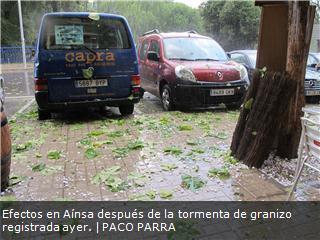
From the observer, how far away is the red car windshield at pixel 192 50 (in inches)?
342

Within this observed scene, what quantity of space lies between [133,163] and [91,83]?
281cm

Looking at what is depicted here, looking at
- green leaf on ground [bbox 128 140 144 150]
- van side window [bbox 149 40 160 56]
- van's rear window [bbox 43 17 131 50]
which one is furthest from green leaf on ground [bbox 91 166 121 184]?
van side window [bbox 149 40 160 56]

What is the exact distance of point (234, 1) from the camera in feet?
102

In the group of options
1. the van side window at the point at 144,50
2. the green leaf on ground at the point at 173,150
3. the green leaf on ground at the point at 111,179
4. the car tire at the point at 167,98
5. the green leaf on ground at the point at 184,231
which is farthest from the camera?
the van side window at the point at 144,50

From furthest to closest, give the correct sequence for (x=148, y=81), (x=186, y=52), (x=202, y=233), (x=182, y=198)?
A: (x=148, y=81), (x=186, y=52), (x=182, y=198), (x=202, y=233)

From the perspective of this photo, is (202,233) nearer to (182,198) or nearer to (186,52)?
(182,198)

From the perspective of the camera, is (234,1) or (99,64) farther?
(234,1)

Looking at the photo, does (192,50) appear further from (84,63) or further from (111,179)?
(111,179)

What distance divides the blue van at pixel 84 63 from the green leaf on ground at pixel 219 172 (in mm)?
3409

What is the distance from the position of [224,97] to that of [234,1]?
25.4 meters

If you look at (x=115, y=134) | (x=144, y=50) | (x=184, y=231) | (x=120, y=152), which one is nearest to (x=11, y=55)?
(x=144, y=50)

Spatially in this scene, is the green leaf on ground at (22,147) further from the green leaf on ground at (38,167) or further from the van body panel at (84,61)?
the van body panel at (84,61)

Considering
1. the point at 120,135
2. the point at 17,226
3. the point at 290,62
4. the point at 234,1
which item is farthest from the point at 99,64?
the point at 234,1

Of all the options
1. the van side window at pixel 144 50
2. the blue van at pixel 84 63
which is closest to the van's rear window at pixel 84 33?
the blue van at pixel 84 63
